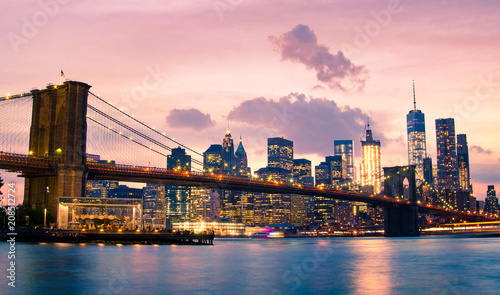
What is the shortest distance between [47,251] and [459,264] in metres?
43.6

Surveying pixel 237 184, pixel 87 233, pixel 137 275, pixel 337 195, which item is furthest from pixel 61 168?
pixel 337 195

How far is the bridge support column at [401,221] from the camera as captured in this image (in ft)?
482

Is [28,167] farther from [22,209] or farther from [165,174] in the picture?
[165,174]

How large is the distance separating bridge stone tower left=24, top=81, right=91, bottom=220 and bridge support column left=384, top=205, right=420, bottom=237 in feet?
306

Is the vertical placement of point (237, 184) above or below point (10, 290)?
above

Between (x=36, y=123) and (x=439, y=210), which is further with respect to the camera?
(x=439, y=210)

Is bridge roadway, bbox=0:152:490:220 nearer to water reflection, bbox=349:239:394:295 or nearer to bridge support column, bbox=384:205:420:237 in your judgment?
bridge support column, bbox=384:205:420:237

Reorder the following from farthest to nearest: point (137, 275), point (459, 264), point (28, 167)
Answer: point (28, 167)
point (459, 264)
point (137, 275)

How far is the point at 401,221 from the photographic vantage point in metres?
151

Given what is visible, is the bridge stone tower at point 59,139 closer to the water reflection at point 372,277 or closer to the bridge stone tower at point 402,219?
the water reflection at point 372,277

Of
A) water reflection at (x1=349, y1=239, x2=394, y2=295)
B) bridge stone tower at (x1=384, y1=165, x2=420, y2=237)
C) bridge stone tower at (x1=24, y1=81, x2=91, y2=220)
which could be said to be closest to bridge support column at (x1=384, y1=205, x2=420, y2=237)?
bridge stone tower at (x1=384, y1=165, x2=420, y2=237)

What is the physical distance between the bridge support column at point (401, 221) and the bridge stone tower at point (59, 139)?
93319 mm

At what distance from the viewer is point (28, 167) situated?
242 feet

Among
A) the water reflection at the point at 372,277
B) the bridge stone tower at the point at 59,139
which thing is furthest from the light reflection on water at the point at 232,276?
the bridge stone tower at the point at 59,139
